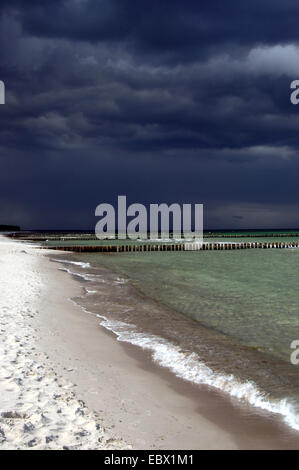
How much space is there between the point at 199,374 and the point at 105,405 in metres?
2.33

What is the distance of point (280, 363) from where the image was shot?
7773mm

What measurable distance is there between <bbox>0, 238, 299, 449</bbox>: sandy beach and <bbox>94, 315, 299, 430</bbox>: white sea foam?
23cm

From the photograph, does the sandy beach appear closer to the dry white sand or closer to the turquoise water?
the dry white sand

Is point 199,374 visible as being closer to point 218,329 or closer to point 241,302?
point 218,329

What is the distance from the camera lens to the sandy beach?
14.0ft

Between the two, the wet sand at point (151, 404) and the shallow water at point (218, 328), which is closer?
the wet sand at point (151, 404)

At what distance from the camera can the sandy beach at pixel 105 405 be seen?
14.0 feet

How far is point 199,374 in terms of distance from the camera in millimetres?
6891

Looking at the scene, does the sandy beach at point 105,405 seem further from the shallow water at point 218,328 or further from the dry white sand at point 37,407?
the shallow water at point 218,328

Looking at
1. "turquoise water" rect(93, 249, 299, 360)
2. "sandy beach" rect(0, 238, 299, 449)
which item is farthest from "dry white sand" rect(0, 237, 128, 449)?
"turquoise water" rect(93, 249, 299, 360)

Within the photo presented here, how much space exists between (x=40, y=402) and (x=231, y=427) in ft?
8.52

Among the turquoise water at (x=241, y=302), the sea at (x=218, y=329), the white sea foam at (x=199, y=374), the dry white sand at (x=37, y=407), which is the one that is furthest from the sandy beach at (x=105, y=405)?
the turquoise water at (x=241, y=302)

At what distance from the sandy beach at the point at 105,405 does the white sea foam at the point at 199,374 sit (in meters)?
0.23
